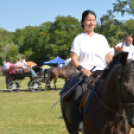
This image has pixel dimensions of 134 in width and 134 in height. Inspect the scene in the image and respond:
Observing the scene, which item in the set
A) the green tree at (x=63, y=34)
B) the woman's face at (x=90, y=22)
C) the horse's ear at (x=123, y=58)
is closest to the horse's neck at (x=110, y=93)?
the horse's ear at (x=123, y=58)

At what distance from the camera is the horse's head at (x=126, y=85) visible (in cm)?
265

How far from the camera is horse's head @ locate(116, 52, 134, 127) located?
265cm

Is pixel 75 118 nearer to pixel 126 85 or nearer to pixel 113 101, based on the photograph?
pixel 113 101

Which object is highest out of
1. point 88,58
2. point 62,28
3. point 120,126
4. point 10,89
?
point 62,28

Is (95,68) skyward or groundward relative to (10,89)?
skyward

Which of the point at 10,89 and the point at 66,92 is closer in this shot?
the point at 66,92

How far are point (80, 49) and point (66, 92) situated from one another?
0.83 meters

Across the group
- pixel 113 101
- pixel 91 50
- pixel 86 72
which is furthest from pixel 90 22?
pixel 113 101

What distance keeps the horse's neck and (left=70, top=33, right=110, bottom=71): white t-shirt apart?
467mm

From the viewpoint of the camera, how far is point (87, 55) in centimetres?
371

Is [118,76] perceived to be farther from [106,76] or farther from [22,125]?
[22,125]

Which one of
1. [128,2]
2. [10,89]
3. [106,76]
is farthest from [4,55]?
[106,76]

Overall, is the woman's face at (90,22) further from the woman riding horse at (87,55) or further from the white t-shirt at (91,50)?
the white t-shirt at (91,50)

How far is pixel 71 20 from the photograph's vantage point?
62.7 meters
